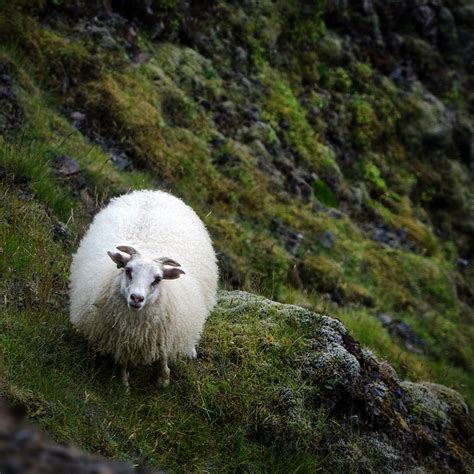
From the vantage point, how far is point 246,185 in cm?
1059

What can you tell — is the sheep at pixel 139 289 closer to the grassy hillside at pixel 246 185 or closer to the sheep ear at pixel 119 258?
the sheep ear at pixel 119 258

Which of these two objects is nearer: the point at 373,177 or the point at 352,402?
the point at 352,402

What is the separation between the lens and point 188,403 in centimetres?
482

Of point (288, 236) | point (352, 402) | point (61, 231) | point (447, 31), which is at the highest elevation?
point (447, 31)

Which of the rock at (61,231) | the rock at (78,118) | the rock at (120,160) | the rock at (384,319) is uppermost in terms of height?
the rock at (61,231)

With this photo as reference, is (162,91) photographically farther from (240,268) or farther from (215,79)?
(240,268)

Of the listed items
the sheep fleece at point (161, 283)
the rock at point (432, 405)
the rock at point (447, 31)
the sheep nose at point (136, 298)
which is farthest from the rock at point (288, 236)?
the rock at point (447, 31)

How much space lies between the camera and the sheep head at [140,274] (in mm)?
4363

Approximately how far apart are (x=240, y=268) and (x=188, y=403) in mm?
4016

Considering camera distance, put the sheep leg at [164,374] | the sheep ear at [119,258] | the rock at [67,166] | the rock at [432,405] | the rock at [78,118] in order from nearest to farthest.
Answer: the sheep ear at [119,258]
the sheep leg at [164,374]
the rock at [432,405]
the rock at [67,166]
the rock at [78,118]

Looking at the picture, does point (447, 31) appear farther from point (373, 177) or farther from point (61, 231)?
point (61, 231)

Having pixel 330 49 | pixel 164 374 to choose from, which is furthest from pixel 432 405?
pixel 330 49

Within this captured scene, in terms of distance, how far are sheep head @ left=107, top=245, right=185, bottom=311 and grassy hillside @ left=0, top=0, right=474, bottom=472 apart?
706mm

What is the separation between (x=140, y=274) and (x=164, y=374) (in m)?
0.93
